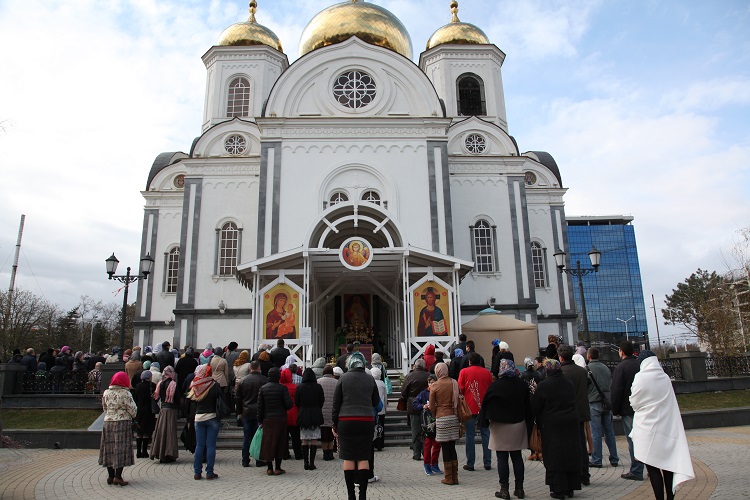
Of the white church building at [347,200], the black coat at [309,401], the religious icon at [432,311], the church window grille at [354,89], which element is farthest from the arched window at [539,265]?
the black coat at [309,401]

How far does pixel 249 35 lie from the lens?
1163 inches

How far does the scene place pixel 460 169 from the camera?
2566 centimetres

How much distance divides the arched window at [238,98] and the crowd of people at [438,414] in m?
19.6

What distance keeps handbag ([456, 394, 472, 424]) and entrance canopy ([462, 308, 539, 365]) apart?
31.5ft

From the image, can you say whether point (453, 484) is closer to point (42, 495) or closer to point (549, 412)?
point (549, 412)

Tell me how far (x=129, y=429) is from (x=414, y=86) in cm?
1932

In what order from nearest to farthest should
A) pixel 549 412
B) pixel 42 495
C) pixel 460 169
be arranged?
pixel 549 412, pixel 42 495, pixel 460 169

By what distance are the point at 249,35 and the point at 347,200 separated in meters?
13.1

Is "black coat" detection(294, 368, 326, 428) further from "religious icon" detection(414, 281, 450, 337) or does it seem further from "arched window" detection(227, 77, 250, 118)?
"arched window" detection(227, 77, 250, 118)

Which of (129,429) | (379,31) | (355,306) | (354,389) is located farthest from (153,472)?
(379,31)

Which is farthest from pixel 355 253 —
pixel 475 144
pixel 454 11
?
pixel 454 11

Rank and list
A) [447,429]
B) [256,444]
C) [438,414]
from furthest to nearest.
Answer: [256,444]
[438,414]
[447,429]

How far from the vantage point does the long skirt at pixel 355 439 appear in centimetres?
A: 624

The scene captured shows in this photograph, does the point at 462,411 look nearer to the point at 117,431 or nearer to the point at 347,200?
the point at 117,431
